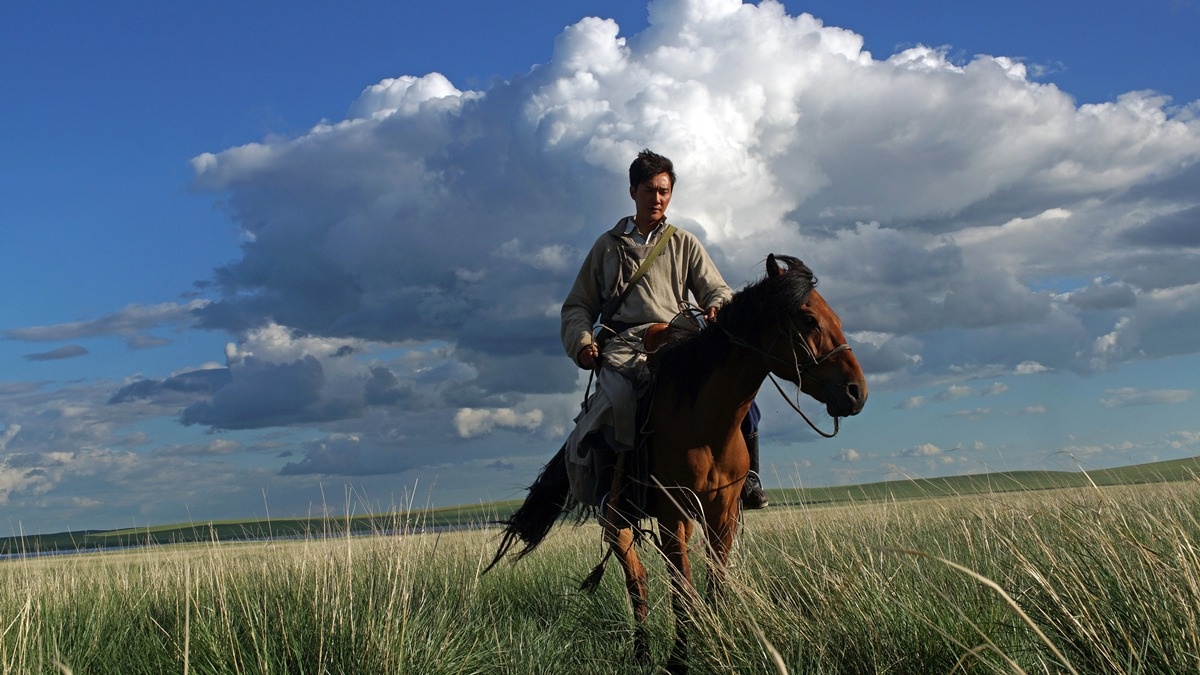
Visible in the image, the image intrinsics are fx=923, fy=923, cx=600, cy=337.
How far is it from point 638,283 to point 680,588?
2.17 meters

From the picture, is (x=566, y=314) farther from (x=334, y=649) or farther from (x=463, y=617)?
(x=334, y=649)

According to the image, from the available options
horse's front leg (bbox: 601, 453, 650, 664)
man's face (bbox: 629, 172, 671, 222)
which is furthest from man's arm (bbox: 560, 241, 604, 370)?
horse's front leg (bbox: 601, 453, 650, 664)

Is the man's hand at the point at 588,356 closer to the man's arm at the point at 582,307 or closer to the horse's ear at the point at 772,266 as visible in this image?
the man's arm at the point at 582,307

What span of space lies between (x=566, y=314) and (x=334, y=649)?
298cm

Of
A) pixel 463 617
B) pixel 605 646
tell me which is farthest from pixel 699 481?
pixel 463 617

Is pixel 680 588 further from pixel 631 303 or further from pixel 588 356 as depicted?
pixel 631 303

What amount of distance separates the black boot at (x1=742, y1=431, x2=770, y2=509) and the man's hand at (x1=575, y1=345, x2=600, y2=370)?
3.86 feet

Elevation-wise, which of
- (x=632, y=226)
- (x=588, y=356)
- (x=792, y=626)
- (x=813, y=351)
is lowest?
(x=792, y=626)

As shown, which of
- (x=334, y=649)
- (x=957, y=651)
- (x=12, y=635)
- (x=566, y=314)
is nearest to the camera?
(x=957, y=651)

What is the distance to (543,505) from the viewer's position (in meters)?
7.42

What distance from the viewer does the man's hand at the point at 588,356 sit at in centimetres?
642

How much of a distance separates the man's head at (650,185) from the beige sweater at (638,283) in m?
0.14

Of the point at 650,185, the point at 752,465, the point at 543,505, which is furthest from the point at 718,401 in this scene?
the point at 543,505

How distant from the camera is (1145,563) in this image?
4.21m
